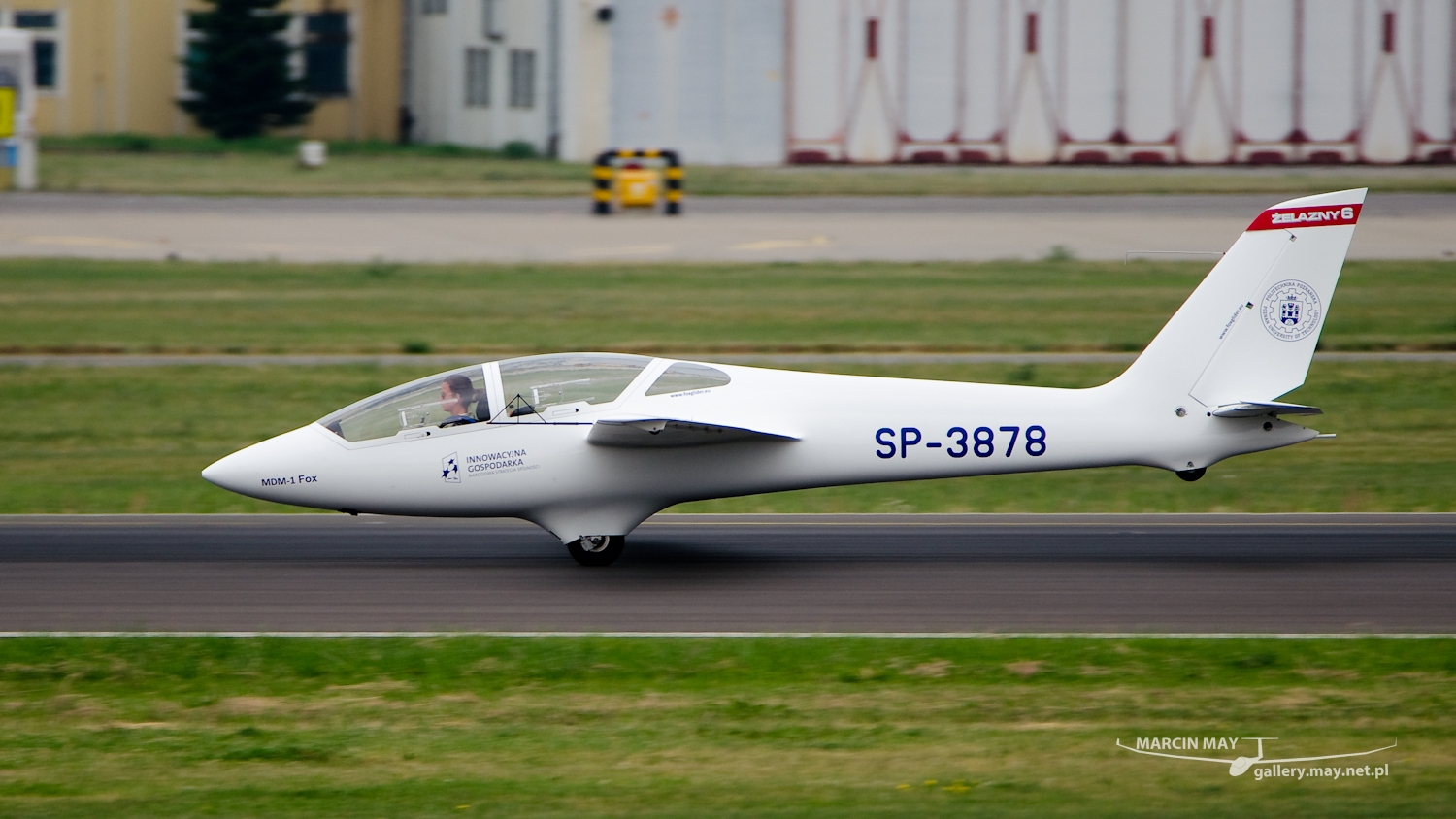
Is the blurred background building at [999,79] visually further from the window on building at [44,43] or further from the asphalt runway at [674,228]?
the window on building at [44,43]

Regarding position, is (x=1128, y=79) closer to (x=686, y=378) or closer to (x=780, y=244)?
(x=780, y=244)

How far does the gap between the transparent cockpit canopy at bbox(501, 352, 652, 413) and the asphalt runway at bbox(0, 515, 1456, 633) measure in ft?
5.29

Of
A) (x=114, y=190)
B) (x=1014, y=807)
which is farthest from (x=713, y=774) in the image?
(x=114, y=190)

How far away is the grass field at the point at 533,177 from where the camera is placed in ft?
160

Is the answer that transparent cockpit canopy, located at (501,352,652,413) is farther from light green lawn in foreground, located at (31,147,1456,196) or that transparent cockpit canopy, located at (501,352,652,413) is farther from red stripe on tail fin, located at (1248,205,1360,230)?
light green lawn in foreground, located at (31,147,1456,196)

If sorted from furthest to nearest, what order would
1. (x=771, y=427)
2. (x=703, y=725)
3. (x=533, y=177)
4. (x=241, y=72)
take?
(x=241, y=72) → (x=533, y=177) → (x=771, y=427) → (x=703, y=725)

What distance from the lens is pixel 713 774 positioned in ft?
29.9

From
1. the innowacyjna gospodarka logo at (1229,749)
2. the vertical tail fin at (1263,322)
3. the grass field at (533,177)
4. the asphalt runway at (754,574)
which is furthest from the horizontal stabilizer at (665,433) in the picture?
the grass field at (533,177)

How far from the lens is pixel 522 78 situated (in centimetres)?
5928

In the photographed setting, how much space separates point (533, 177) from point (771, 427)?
40531mm

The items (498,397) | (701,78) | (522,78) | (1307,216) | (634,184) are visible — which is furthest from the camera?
(522,78)

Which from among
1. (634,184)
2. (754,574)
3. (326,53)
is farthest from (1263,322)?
(326,53)

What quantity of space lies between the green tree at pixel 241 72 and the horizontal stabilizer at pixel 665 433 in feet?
173

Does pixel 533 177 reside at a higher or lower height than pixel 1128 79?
lower
